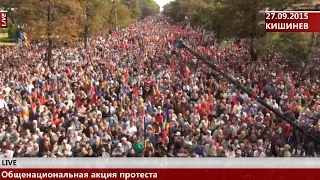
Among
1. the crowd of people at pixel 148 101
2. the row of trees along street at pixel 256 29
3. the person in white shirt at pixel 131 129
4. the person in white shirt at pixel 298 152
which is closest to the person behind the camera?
the person in white shirt at pixel 298 152

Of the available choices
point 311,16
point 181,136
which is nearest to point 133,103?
point 181,136

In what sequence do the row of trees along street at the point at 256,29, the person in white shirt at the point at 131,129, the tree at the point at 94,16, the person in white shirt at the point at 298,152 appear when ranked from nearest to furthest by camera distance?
the person in white shirt at the point at 298,152
the row of trees along street at the point at 256,29
the person in white shirt at the point at 131,129
the tree at the point at 94,16

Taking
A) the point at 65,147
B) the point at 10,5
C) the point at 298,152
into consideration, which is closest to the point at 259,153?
the point at 298,152

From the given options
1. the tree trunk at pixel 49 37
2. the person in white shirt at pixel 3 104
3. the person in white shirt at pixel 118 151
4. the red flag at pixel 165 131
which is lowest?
the person in white shirt at pixel 118 151

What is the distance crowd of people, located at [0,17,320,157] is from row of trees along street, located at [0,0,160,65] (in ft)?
0.46

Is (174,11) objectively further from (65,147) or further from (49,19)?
(65,147)

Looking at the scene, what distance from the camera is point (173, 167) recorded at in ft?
15.5

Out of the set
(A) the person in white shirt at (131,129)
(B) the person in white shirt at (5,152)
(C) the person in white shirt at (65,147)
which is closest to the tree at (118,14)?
(A) the person in white shirt at (131,129)

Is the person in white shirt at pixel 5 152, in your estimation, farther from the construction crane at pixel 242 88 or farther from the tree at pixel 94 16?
the construction crane at pixel 242 88

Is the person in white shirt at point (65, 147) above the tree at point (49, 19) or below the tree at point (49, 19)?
below

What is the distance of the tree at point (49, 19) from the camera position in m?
5.05

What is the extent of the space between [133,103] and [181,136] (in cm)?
88

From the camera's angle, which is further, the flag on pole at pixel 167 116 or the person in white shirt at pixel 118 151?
the flag on pole at pixel 167 116

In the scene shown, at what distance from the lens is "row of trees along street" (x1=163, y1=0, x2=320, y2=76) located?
5027 mm
